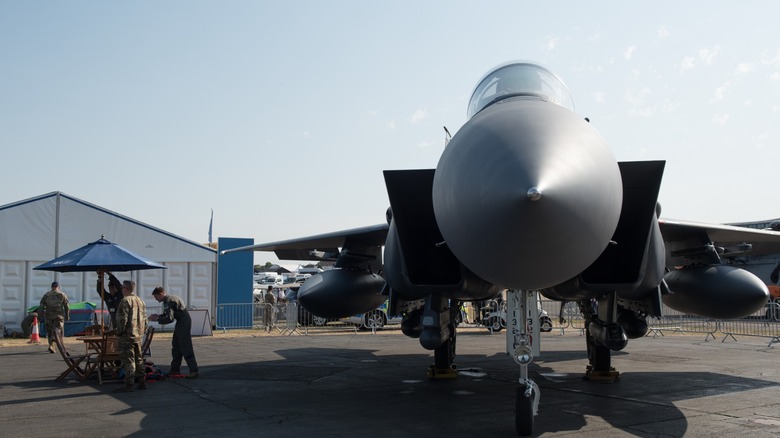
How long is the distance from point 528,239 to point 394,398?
4388 mm

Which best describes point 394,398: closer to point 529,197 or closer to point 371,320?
point 529,197

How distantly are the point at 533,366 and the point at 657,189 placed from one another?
20.1 ft

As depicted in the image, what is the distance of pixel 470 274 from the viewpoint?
6.21 m

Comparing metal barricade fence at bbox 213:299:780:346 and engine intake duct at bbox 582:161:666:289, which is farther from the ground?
engine intake duct at bbox 582:161:666:289

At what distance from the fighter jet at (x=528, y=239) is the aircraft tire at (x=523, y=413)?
1cm

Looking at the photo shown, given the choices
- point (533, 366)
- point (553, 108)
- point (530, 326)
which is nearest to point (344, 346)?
point (533, 366)

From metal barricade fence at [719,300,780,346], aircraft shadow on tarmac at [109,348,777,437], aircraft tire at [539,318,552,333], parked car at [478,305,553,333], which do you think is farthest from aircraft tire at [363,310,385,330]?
metal barricade fence at [719,300,780,346]

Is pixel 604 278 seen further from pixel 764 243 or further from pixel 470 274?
pixel 764 243

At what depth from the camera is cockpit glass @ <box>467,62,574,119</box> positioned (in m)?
6.35

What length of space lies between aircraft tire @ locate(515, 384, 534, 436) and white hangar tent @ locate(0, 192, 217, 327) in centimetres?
1632

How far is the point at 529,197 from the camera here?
3.76 meters

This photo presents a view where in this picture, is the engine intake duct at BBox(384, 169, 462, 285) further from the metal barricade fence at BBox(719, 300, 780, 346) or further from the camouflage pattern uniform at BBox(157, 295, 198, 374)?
the metal barricade fence at BBox(719, 300, 780, 346)

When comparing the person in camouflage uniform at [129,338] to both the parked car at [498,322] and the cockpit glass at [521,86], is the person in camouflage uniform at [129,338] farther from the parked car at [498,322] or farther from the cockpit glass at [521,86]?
the parked car at [498,322]

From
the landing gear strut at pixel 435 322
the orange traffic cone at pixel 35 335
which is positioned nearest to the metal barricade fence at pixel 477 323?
the orange traffic cone at pixel 35 335
